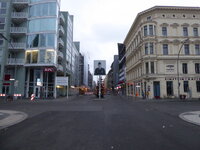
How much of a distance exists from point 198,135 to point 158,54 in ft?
94.4

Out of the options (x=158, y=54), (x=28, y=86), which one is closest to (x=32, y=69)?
(x=28, y=86)

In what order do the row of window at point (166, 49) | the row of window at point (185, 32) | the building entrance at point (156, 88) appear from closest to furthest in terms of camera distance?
the building entrance at point (156, 88) < the row of window at point (166, 49) < the row of window at point (185, 32)

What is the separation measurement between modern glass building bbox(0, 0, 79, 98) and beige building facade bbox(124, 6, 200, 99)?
68.1 feet

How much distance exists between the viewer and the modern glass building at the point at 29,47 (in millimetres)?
30766

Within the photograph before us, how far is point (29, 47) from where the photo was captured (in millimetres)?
31859

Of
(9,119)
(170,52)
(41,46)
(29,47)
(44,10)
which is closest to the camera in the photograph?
(9,119)

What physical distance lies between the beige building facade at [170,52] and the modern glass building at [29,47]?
20.8m

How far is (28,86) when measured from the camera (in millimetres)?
32125

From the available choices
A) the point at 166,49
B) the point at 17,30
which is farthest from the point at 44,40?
the point at 166,49

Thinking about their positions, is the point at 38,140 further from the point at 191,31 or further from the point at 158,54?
the point at 191,31

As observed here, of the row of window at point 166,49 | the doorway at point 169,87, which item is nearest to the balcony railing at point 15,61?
the row of window at point 166,49

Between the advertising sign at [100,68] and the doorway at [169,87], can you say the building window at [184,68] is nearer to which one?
the doorway at [169,87]

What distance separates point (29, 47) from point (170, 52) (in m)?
32.4

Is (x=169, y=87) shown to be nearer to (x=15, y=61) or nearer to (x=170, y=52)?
(x=170, y=52)
